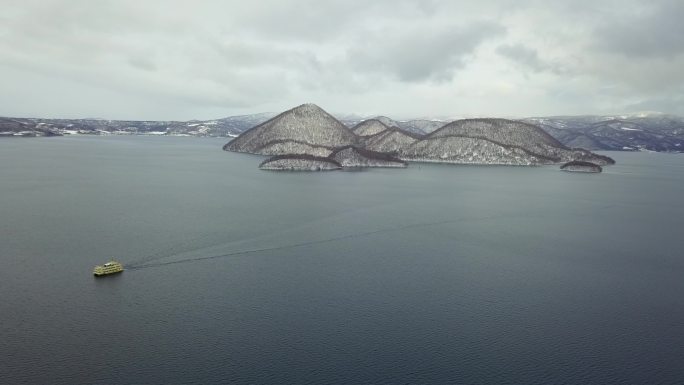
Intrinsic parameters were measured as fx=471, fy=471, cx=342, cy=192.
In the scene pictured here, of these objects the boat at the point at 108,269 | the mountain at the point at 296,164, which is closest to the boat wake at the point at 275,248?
the boat at the point at 108,269

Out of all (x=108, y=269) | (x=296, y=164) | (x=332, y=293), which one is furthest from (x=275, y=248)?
(x=296, y=164)

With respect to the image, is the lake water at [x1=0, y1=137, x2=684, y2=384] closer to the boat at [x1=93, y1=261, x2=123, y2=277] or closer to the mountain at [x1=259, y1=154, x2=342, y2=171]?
the boat at [x1=93, y1=261, x2=123, y2=277]

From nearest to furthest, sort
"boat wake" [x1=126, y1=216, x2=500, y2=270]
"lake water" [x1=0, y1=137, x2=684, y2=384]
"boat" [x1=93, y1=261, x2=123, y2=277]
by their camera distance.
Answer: "lake water" [x1=0, y1=137, x2=684, y2=384] → "boat" [x1=93, y1=261, x2=123, y2=277] → "boat wake" [x1=126, y1=216, x2=500, y2=270]

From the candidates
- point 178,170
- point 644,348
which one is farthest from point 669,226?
point 178,170

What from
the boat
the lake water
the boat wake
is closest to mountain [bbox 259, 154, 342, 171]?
the lake water

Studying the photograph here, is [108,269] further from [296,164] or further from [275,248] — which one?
[296,164]
